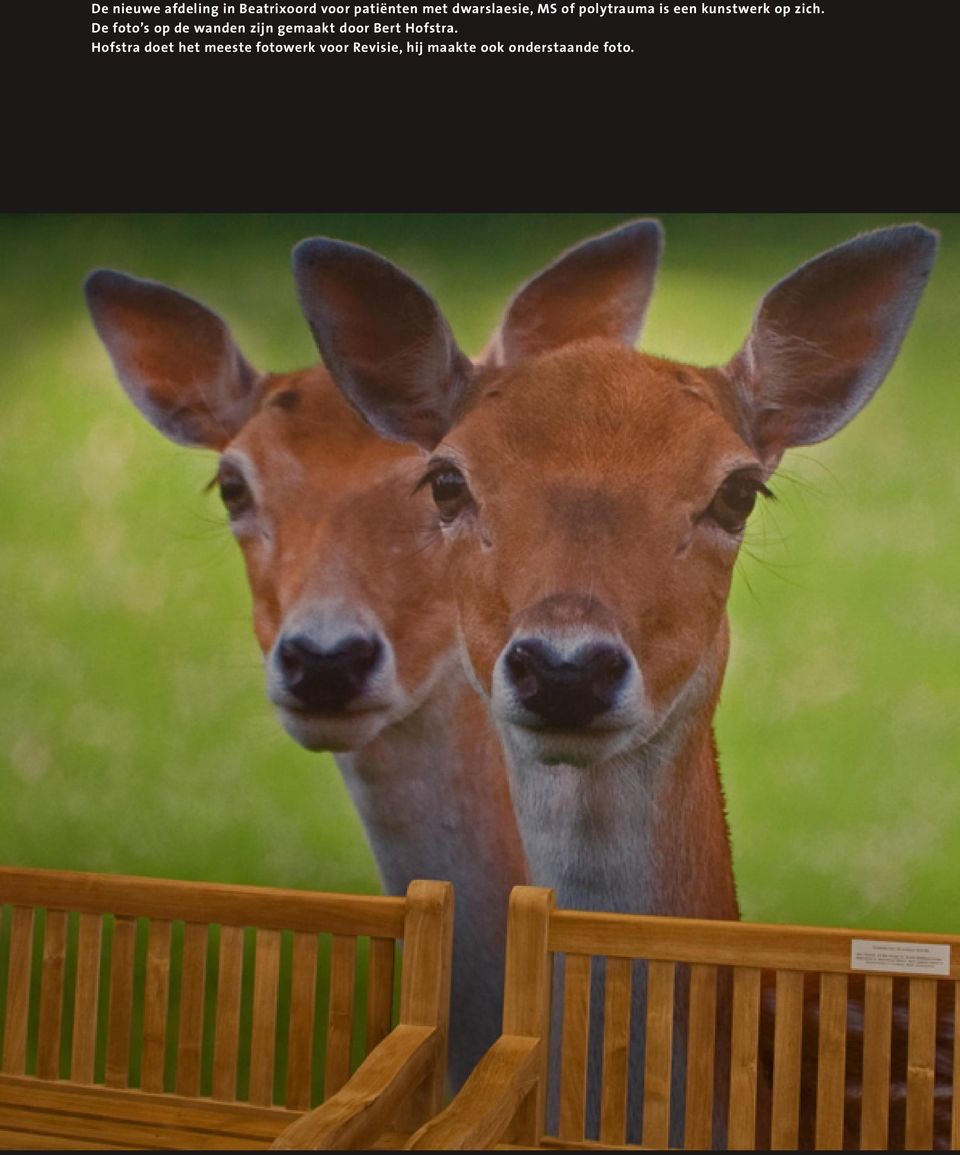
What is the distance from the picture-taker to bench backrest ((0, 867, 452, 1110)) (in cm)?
A: 248

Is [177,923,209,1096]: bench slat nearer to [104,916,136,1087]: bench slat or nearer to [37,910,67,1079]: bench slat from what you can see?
[104,916,136,1087]: bench slat

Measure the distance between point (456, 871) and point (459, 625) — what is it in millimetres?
533

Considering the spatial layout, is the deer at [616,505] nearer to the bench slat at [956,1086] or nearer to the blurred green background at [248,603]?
the blurred green background at [248,603]

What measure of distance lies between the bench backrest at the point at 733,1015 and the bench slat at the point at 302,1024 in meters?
0.40

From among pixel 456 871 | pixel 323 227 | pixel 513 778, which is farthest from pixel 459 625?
pixel 323 227

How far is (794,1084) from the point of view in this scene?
7.59ft

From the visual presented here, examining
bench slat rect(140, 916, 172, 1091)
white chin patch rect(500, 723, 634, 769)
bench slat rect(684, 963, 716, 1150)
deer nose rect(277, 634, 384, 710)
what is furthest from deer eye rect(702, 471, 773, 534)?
bench slat rect(140, 916, 172, 1091)

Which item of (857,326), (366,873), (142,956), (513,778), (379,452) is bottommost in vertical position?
(142,956)

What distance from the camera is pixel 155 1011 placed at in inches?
103

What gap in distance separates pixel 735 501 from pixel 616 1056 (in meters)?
1.10

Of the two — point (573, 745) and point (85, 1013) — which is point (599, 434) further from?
point (85, 1013)

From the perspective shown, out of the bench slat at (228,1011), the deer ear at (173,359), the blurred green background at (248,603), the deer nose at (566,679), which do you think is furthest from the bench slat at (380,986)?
the deer ear at (173,359)

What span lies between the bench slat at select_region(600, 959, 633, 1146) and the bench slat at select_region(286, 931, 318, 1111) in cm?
46
